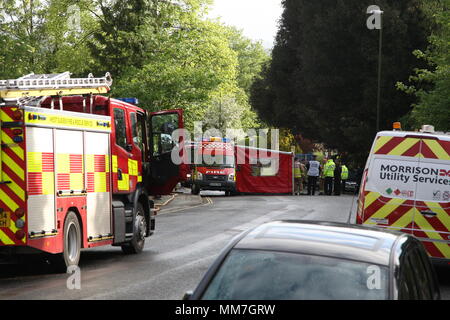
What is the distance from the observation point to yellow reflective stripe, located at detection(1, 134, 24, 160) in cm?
1130

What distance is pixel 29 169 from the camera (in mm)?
11422

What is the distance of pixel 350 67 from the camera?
1736 inches

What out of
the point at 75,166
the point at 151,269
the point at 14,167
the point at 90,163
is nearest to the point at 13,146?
the point at 14,167

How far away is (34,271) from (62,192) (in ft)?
5.06

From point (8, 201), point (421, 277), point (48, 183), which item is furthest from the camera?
point (48, 183)

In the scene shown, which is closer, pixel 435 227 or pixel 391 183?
pixel 435 227

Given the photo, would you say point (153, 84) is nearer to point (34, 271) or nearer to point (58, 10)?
point (58, 10)

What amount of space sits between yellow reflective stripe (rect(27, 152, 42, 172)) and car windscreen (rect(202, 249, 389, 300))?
23.0ft

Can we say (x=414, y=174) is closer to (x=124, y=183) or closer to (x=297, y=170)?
(x=124, y=183)

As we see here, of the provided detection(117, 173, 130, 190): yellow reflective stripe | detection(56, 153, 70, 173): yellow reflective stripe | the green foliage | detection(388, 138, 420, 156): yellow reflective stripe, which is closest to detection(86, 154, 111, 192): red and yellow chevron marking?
detection(117, 173, 130, 190): yellow reflective stripe

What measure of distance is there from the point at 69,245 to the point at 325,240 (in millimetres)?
8050

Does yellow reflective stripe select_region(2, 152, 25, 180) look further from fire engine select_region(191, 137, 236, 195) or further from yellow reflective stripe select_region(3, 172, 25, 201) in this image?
fire engine select_region(191, 137, 236, 195)

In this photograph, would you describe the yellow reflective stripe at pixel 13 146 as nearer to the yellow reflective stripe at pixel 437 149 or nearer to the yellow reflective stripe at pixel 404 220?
the yellow reflective stripe at pixel 404 220

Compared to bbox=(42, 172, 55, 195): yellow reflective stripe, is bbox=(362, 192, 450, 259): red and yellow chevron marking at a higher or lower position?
lower
